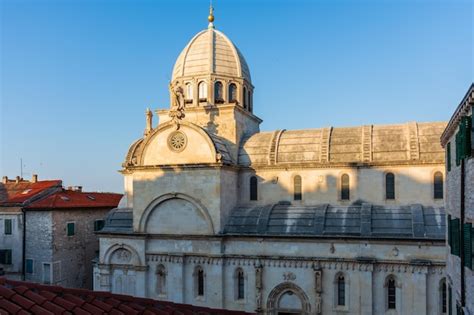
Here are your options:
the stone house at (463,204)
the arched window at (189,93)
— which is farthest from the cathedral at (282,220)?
the stone house at (463,204)

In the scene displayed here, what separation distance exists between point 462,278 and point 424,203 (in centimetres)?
1109

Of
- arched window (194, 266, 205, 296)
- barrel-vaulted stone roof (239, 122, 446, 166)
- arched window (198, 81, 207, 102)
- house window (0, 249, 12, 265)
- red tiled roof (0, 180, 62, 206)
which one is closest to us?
barrel-vaulted stone roof (239, 122, 446, 166)

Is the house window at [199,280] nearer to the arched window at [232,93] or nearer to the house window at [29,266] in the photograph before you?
the arched window at [232,93]

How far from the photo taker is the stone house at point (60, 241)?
30297 millimetres

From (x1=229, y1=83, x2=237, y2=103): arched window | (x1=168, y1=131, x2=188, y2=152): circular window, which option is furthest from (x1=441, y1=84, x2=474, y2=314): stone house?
(x1=229, y1=83, x2=237, y2=103): arched window

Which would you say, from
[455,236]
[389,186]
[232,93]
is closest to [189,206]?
[232,93]

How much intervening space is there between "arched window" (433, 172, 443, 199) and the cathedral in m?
0.05

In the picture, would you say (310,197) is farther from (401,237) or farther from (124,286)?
(124,286)

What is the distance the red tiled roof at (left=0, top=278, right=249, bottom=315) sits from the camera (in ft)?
29.7

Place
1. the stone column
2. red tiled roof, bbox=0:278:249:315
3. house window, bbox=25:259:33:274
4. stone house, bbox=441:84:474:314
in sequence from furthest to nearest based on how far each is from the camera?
house window, bbox=25:259:33:274 → the stone column → stone house, bbox=441:84:474:314 → red tiled roof, bbox=0:278:249:315

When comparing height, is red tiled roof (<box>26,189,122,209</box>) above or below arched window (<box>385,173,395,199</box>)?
below

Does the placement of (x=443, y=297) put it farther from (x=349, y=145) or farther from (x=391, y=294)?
(x=349, y=145)

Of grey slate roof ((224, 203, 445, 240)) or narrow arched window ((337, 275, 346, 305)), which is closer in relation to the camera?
grey slate roof ((224, 203, 445, 240))

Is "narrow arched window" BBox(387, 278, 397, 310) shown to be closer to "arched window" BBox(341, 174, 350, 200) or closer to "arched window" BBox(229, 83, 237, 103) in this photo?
"arched window" BBox(341, 174, 350, 200)
